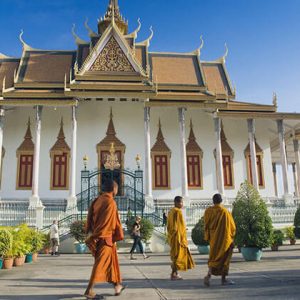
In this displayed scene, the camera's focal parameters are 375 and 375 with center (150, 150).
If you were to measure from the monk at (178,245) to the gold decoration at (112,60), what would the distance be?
43.3 ft

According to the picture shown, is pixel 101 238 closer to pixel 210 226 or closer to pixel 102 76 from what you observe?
pixel 210 226

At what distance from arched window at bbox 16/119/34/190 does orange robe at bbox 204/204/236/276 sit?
46.5 ft

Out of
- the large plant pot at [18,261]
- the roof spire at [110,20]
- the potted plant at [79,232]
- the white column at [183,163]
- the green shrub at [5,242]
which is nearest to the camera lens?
the green shrub at [5,242]

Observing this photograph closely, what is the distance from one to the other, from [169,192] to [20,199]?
23.5 feet

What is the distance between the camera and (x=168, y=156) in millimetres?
19188

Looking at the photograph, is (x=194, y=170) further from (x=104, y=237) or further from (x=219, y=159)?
(x=104, y=237)

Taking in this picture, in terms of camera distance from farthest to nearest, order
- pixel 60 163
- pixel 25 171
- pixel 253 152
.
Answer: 1. pixel 253 152
2. pixel 60 163
3. pixel 25 171

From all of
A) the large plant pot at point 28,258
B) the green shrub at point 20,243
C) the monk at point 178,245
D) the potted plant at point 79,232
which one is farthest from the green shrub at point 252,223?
the potted plant at point 79,232

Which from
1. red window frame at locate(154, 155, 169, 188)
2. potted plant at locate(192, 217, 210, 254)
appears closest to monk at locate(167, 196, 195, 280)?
potted plant at locate(192, 217, 210, 254)

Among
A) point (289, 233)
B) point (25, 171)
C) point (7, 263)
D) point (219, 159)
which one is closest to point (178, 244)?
point (7, 263)

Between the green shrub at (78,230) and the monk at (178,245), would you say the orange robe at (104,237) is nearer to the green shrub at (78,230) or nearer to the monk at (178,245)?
the monk at (178,245)

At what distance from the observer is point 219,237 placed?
5371 millimetres

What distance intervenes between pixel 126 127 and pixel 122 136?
0.52 metres

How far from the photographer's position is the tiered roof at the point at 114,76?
17188 mm
